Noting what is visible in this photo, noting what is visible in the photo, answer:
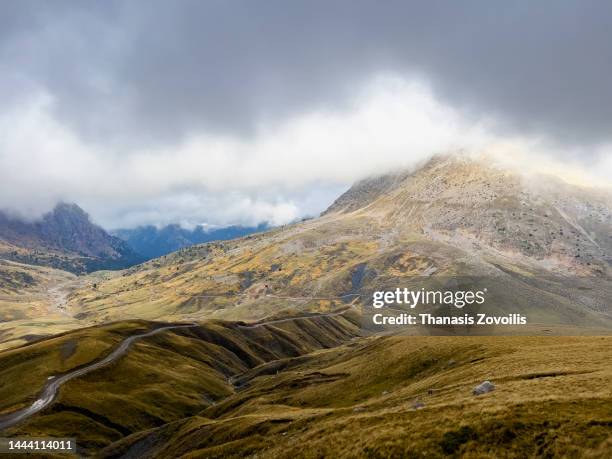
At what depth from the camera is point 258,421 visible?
3253 inches

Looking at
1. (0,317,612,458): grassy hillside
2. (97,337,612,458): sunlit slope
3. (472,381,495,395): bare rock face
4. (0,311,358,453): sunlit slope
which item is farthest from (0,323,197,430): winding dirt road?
(472,381,495,395): bare rock face

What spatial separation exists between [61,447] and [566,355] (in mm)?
119111

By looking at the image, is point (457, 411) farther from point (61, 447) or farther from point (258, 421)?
→ point (61, 447)

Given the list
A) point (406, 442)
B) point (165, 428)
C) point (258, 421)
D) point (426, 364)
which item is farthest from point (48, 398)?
point (406, 442)

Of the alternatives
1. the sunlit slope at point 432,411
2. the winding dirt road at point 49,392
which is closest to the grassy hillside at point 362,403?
the sunlit slope at point 432,411

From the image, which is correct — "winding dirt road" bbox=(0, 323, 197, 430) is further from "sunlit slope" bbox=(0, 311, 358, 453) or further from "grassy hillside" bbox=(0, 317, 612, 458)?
"grassy hillside" bbox=(0, 317, 612, 458)

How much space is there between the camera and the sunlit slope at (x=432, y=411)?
3866cm

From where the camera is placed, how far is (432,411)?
49.5m

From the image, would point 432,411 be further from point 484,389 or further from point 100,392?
point 100,392

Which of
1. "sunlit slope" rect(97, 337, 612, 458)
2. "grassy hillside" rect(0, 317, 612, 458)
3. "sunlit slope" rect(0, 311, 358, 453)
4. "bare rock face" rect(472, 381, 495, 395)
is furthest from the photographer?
"sunlit slope" rect(0, 311, 358, 453)

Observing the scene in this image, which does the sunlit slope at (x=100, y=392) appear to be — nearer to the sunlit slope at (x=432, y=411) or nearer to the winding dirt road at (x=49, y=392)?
the winding dirt road at (x=49, y=392)

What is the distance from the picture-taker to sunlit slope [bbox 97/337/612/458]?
38656mm

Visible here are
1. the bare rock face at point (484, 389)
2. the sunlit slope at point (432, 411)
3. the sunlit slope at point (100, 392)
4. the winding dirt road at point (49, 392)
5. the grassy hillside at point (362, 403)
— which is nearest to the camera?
the sunlit slope at point (432, 411)

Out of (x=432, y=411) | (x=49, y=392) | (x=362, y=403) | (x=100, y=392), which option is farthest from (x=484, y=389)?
(x=49, y=392)
